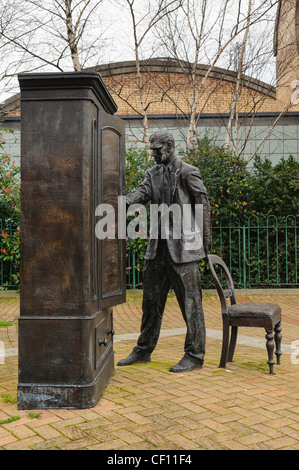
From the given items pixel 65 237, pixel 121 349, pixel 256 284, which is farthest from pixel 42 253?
pixel 256 284

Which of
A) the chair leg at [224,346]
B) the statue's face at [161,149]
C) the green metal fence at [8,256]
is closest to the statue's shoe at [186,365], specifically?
the chair leg at [224,346]

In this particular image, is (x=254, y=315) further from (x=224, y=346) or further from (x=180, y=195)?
(x=180, y=195)

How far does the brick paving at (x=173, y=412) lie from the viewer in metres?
3.18

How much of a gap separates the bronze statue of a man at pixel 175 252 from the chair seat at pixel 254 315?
330 millimetres

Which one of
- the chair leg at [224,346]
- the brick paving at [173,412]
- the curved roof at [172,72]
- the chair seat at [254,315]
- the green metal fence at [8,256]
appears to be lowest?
the brick paving at [173,412]

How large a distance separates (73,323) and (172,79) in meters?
13.6

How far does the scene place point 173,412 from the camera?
3.74 meters

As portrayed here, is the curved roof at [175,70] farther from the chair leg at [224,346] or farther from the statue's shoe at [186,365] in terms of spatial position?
the statue's shoe at [186,365]

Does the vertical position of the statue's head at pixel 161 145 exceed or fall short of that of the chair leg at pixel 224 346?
it exceeds it

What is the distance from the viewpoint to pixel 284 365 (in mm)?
5383

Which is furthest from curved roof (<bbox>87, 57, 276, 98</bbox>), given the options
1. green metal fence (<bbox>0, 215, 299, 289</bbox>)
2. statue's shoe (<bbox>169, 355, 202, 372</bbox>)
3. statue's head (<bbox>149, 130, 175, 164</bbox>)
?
statue's shoe (<bbox>169, 355, 202, 372</bbox>)

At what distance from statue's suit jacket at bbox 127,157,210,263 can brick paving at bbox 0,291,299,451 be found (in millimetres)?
1171

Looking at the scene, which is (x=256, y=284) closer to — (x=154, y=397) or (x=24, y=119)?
(x=154, y=397)

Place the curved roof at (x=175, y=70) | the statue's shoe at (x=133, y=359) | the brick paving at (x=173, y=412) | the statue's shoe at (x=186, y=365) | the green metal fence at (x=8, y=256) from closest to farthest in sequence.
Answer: the brick paving at (x=173, y=412), the statue's shoe at (x=186, y=365), the statue's shoe at (x=133, y=359), the green metal fence at (x=8, y=256), the curved roof at (x=175, y=70)
